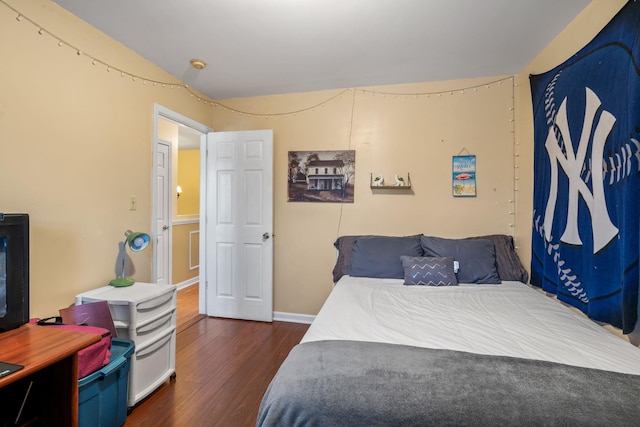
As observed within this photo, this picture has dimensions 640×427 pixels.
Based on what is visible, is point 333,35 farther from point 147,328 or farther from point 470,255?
point 147,328

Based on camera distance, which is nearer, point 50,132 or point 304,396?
point 304,396

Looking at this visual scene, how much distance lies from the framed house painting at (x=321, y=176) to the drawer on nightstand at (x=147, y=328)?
1651mm

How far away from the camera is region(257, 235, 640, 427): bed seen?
2.93ft

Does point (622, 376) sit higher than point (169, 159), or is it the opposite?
point (169, 159)

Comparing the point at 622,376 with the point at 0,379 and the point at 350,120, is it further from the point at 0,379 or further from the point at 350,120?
the point at 350,120

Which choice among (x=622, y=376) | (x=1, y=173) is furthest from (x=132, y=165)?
(x=622, y=376)

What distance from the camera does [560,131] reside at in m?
2.02

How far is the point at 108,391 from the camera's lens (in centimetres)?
152

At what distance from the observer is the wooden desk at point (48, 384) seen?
1.20m

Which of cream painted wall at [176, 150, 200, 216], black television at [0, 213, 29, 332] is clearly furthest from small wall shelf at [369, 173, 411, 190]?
cream painted wall at [176, 150, 200, 216]

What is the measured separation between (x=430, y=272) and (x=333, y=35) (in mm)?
1939

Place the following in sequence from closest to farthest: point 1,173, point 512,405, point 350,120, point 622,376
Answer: point 512,405 < point 622,376 < point 1,173 < point 350,120

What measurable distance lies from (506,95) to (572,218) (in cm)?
145

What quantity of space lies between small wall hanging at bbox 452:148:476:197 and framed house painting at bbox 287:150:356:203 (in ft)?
3.25
